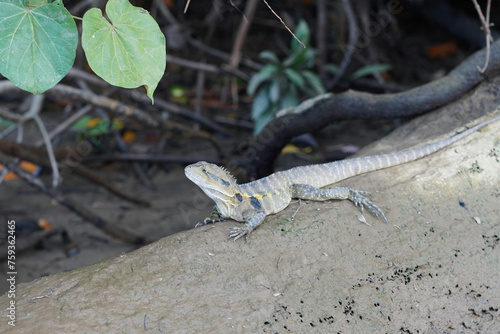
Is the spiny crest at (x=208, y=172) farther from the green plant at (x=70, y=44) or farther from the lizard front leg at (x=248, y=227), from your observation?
the green plant at (x=70, y=44)

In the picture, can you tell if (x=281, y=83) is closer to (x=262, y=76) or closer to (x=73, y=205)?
(x=262, y=76)

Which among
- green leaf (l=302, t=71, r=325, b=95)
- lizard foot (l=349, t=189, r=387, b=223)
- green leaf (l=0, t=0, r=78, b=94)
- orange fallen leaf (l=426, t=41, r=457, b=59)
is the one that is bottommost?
orange fallen leaf (l=426, t=41, r=457, b=59)

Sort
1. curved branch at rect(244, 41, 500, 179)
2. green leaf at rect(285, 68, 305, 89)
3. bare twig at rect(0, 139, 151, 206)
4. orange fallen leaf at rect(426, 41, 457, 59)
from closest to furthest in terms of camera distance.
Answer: curved branch at rect(244, 41, 500, 179) < bare twig at rect(0, 139, 151, 206) < green leaf at rect(285, 68, 305, 89) < orange fallen leaf at rect(426, 41, 457, 59)

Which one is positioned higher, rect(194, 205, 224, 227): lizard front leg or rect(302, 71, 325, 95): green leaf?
rect(194, 205, 224, 227): lizard front leg

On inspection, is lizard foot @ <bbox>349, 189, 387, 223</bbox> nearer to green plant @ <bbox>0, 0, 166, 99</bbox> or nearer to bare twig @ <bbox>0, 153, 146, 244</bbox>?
green plant @ <bbox>0, 0, 166, 99</bbox>

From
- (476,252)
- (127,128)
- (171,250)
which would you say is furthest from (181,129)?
(476,252)

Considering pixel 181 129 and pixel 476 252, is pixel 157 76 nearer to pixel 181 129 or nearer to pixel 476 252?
pixel 476 252

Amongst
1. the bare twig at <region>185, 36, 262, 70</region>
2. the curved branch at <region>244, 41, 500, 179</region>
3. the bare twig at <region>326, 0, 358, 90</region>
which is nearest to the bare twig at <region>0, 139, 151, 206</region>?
the curved branch at <region>244, 41, 500, 179</region>
